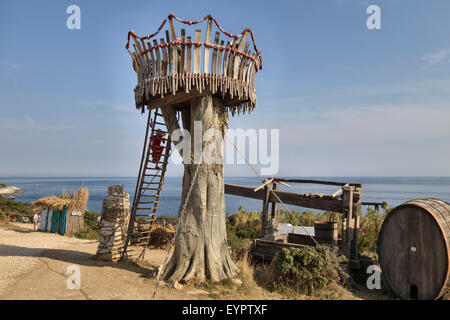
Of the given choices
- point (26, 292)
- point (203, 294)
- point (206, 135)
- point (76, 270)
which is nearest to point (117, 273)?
point (76, 270)

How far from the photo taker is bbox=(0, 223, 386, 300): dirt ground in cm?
629

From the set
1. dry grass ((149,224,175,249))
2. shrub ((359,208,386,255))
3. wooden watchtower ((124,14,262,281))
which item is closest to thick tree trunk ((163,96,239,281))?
wooden watchtower ((124,14,262,281))

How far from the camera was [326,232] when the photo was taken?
10000 millimetres

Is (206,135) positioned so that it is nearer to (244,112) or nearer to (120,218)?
(244,112)

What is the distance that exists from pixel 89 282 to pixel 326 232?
7413 millimetres

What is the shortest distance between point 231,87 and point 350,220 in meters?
5.39

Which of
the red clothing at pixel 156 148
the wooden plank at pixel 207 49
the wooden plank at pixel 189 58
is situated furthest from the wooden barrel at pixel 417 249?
the red clothing at pixel 156 148

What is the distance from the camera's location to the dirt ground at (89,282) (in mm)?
Answer: 6286

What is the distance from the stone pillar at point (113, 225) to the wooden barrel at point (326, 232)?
6888 millimetres

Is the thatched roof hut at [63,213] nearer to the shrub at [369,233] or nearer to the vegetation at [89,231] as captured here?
the vegetation at [89,231]

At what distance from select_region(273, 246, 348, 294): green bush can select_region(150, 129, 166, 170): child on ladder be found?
500 centimetres

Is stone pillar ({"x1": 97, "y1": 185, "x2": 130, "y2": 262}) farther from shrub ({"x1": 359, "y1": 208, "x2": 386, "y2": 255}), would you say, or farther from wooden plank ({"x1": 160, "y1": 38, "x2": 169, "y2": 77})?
shrub ({"x1": 359, "y1": 208, "x2": 386, "y2": 255})

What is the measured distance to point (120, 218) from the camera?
10.5m
